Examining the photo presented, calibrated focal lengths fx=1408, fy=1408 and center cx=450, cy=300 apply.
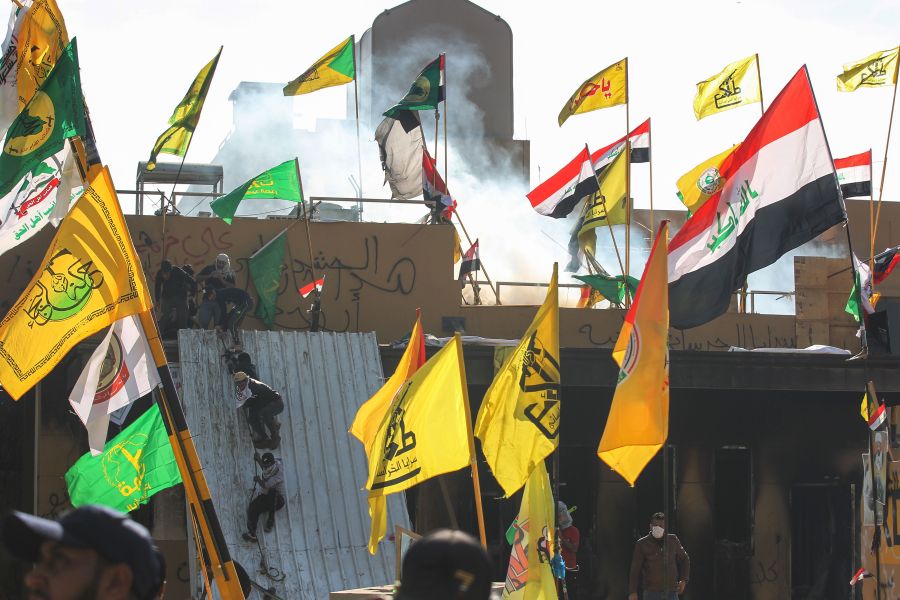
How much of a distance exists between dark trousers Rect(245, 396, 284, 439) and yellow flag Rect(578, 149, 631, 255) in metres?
6.12

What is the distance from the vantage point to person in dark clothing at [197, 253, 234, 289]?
17234mm

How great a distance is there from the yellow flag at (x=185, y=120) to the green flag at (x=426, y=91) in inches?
138

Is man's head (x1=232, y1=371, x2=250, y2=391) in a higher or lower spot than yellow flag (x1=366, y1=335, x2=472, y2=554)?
higher

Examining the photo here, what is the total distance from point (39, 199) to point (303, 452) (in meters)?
7.41

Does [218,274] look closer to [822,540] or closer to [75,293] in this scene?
[75,293]

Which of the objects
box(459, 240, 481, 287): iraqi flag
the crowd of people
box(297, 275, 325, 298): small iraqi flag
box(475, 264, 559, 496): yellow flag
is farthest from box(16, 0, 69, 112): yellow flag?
box(459, 240, 481, 287): iraqi flag

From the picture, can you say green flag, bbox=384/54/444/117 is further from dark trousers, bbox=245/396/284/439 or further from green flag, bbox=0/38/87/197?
green flag, bbox=0/38/87/197

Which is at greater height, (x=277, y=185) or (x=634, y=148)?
(x=634, y=148)

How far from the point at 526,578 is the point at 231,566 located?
15.0ft

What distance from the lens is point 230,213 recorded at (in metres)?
17.5

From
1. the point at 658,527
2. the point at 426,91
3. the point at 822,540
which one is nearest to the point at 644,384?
the point at 658,527

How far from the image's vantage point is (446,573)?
340cm

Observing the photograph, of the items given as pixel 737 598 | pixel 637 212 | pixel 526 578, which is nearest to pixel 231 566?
pixel 526 578

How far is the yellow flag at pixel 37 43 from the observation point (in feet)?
36.2
